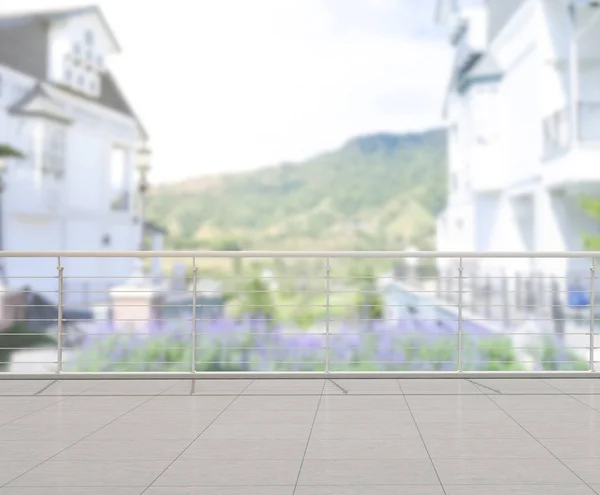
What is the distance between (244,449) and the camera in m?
2.71

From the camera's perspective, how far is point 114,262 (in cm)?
1786

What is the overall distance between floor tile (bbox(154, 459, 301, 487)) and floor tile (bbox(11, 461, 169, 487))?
0.05 meters

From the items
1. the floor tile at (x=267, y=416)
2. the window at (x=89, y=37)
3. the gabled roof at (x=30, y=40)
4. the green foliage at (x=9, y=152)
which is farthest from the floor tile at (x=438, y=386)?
the window at (x=89, y=37)

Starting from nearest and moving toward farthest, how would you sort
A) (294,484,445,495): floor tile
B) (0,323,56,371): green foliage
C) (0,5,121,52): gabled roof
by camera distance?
(294,484,445,495): floor tile → (0,323,56,371): green foliage → (0,5,121,52): gabled roof

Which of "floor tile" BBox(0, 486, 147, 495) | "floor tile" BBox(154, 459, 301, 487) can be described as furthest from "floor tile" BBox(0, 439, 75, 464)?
"floor tile" BBox(154, 459, 301, 487)

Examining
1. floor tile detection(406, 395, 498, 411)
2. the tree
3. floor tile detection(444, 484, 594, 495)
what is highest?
→ the tree

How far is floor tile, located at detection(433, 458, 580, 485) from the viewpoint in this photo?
2316mm

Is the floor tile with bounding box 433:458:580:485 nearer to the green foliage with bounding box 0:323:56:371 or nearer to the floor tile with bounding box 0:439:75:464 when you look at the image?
the floor tile with bounding box 0:439:75:464

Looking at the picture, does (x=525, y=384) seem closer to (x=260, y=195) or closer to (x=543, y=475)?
(x=543, y=475)

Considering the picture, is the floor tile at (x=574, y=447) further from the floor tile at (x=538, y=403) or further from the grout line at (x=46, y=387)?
the grout line at (x=46, y=387)

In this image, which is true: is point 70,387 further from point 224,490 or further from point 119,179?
point 119,179

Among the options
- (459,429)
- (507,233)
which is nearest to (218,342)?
(459,429)

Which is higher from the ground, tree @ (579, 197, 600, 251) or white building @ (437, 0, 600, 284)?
white building @ (437, 0, 600, 284)

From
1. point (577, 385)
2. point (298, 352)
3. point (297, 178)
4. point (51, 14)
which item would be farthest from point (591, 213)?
point (297, 178)
